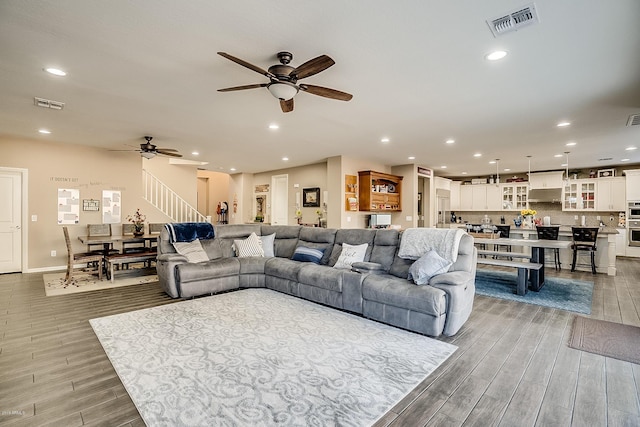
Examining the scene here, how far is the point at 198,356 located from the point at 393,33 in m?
3.18

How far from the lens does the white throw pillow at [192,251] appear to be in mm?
4867

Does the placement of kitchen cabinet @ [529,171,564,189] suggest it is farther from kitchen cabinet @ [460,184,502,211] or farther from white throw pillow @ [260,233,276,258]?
white throw pillow @ [260,233,276,258]

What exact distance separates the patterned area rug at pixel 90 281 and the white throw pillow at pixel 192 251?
49.5 inches

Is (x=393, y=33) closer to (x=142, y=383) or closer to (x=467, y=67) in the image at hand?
(x=467, y=67)

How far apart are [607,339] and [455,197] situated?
29.2 feet

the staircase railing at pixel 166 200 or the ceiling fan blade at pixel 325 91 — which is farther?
the staircase railing at pixel 166 200

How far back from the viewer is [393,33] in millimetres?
2457

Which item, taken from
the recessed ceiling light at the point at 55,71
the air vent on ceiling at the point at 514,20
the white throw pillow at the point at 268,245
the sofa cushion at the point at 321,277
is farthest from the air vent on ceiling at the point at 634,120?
the recessed ceiling light at the point at 55,71

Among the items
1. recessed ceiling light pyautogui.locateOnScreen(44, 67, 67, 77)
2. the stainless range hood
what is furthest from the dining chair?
the stainless range hood

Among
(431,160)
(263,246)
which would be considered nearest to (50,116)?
(263,246)

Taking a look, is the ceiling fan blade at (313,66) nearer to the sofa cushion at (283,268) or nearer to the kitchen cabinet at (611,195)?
the sofa cushion at (283,268)

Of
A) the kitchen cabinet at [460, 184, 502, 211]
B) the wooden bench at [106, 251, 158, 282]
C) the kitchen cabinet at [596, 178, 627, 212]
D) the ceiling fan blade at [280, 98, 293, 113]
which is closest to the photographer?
the ceiling fan blade at [280, 98, 293, 113]

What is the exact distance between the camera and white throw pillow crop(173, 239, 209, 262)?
16.0ft

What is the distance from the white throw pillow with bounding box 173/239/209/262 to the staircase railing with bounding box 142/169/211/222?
3.86 metres
